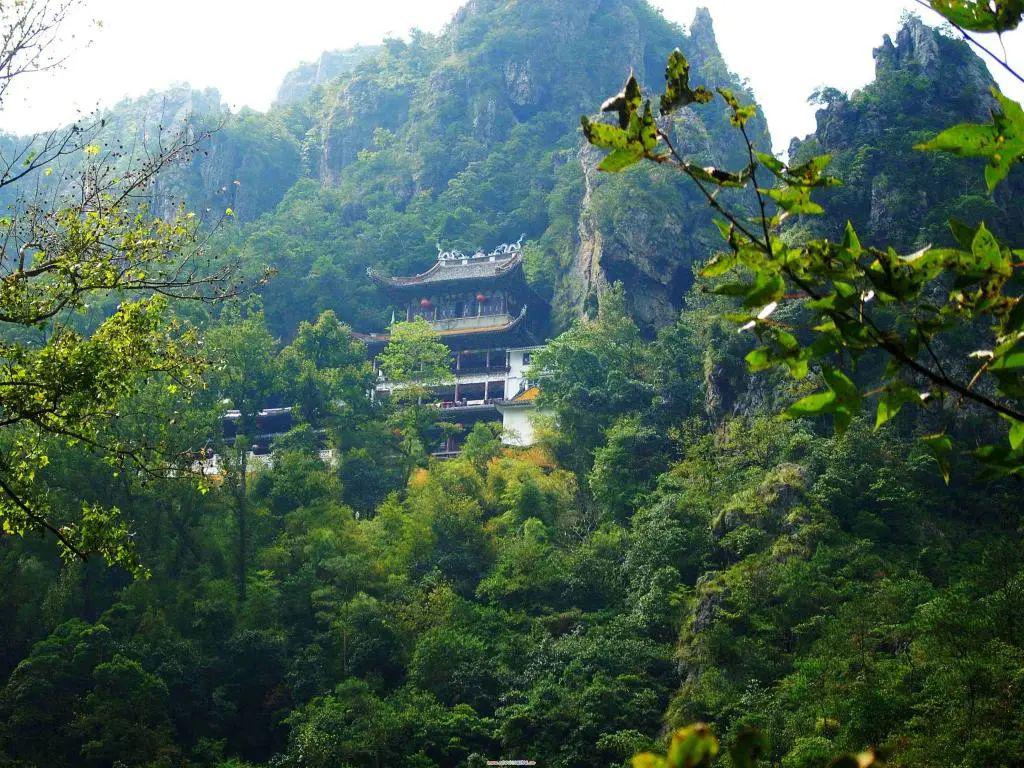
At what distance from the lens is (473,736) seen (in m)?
15.8

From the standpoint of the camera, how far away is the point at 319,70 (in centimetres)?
7494

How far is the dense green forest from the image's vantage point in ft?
23.4

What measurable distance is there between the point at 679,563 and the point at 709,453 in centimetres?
407

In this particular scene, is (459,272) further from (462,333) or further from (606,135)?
(606,135)

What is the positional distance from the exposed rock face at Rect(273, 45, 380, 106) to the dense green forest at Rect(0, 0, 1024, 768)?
4169cm

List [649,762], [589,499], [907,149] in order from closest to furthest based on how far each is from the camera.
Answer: [649,762] < [589,499] < [907,149]

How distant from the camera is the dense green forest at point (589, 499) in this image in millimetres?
7141

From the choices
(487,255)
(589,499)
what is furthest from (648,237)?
(589,499)

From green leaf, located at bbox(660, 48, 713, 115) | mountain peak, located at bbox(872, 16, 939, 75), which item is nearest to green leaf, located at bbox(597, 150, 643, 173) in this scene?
green leaf, located at bbox(660, 48, 713, 115)

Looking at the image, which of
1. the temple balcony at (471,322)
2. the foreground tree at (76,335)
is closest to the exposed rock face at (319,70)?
the temple balcony at (471,322)

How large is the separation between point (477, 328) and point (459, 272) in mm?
2806

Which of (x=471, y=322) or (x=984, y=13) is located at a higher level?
(x=471, y=322)

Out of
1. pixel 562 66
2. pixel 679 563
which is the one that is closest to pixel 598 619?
pixel 679 563

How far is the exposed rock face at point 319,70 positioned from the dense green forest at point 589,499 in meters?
41.7
